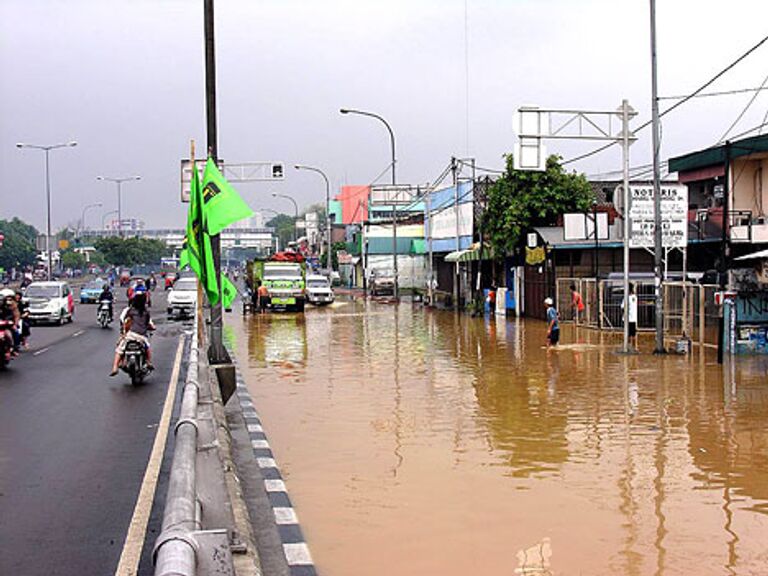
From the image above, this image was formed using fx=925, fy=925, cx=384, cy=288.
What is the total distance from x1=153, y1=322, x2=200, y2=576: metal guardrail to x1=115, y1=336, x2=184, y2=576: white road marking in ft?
3.46

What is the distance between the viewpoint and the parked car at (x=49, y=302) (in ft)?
114

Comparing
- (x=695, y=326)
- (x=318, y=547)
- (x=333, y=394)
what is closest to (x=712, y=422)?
(x=333, y=394)

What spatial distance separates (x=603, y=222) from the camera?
33312 millimetres

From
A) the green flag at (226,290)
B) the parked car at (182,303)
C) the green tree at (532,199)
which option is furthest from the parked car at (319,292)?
the green flag at (226,290)

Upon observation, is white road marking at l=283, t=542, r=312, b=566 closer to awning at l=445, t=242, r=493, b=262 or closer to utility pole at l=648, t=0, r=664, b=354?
utility pole at l=648, t=0, r=664, b=354

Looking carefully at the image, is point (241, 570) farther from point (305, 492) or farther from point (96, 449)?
point (96, 449)

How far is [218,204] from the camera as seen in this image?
14.0m

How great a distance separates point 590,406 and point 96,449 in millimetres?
7688

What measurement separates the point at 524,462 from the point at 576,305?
20.7m

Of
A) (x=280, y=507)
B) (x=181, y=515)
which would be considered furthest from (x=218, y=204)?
(x=181, y=515)

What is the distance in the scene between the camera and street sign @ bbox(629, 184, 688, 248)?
23.5 metres

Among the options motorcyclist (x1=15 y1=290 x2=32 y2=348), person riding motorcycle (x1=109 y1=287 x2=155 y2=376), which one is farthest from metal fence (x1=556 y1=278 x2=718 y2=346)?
motorcyclist (x1=15 y1=290 x2=32 y2=348)

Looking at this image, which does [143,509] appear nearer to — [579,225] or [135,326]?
[135,326]

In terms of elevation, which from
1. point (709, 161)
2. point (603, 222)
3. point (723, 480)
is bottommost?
point (723, 480)
